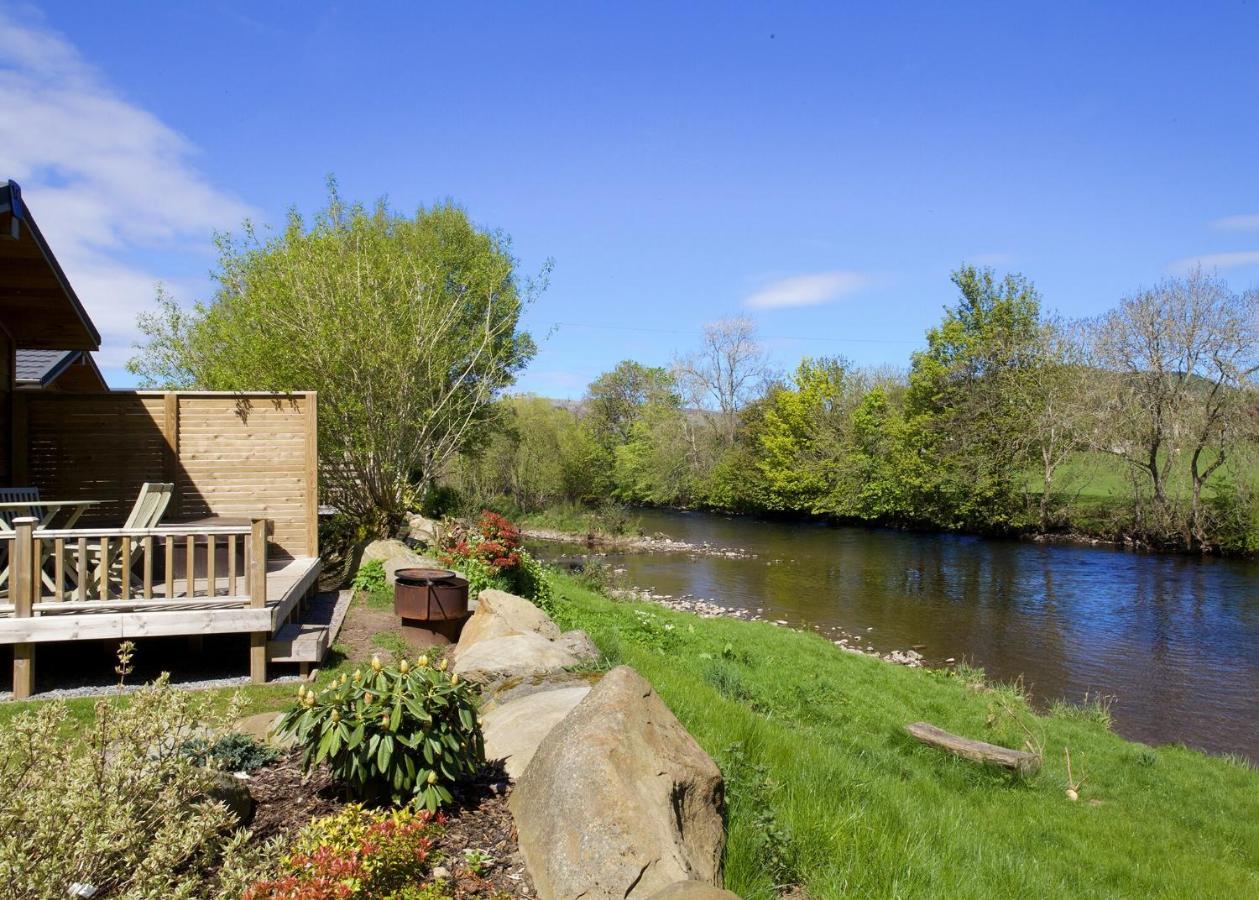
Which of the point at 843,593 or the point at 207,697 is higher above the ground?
the point at 207,697

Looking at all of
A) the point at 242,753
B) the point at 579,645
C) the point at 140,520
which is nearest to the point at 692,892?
the point at 242,753

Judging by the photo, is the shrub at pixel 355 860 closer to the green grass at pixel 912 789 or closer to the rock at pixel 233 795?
the rock at pixel 233 795

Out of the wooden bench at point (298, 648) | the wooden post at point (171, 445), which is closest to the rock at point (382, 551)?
the wooden post at point (171, 445)

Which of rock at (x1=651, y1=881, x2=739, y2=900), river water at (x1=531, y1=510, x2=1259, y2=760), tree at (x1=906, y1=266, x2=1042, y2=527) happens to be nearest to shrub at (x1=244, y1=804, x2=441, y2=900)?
rock at (x1=651, y1=881, x2=739, y2=900)

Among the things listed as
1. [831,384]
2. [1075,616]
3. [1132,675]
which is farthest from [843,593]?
[831,384]

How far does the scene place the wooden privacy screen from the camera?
9859 mm

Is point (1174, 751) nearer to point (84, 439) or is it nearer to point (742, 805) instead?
point (742, 805)

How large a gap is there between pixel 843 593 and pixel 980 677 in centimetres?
795

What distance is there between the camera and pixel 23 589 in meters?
6.33

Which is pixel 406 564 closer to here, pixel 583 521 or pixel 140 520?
pixel 140 520

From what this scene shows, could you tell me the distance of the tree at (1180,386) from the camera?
85.8ft

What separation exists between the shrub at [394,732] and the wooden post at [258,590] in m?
2.98

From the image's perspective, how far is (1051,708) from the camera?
11.9 metres

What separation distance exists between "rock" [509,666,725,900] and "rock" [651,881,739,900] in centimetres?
11
